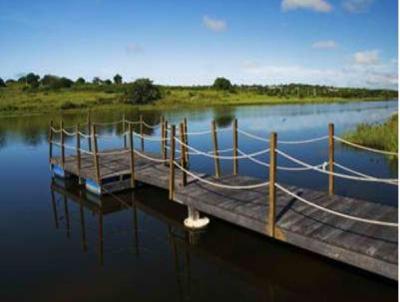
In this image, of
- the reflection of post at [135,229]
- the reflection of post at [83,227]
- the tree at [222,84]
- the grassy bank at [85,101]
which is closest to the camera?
the reflection of post at [135,229]

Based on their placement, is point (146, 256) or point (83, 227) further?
point (83, 227)

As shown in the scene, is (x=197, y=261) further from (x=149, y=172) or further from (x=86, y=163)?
(x=86, y=163)

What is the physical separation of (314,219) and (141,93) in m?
67.6

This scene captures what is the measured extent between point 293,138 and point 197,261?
20424 mm

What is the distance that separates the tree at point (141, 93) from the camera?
72375 mm

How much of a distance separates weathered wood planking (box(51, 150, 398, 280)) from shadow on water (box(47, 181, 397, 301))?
77 centimetres

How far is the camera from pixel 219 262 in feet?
27.9

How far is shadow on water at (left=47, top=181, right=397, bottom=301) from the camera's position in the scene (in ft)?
23.2

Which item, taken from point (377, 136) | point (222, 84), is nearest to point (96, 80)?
point (222, 84)

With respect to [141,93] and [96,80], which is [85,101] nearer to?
[141,93]

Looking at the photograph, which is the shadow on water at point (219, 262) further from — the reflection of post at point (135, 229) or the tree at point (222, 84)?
A: the tree at point (222, 84)

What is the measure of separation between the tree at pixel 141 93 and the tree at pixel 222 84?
3920cm

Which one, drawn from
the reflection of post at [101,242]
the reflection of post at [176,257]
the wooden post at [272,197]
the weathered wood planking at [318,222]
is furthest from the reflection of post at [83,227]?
the wooden post at [272,197]

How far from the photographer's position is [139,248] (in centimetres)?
940
